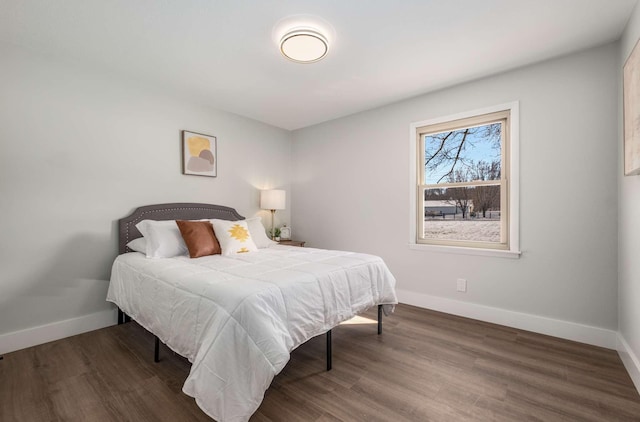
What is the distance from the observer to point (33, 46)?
7.80 feet

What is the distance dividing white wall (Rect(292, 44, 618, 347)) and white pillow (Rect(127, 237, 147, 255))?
265cm

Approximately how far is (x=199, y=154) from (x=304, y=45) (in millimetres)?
1978

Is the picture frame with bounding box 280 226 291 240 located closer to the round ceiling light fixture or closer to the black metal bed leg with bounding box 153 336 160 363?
the black metal bed leg with bounding box 153 336 160 363

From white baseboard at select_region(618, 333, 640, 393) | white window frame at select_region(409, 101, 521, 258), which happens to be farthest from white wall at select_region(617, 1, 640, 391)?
white window frame at select_region(409, 101, 521, 258)

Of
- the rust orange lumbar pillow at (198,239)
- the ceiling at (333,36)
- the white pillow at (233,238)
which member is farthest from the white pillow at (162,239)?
the ceiling at (333,36)

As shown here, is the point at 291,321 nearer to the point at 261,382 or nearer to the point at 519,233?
the point at 261,382

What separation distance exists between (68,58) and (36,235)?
1571mm

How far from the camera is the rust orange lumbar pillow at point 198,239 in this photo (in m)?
2.68

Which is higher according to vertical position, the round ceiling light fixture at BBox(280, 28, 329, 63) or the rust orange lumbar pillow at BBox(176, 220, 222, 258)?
the round ceiling light fixture at BBox(280, 28, 329, 63)

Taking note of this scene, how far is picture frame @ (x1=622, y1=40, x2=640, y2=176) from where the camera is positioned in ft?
5.72

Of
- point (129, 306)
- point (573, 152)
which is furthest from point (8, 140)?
point (573, 152)

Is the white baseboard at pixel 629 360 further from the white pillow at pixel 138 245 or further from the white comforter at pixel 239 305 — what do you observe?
the white pillow at pixel 138 245

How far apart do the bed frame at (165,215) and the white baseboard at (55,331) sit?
0.13 m

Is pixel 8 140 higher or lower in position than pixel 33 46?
lower
